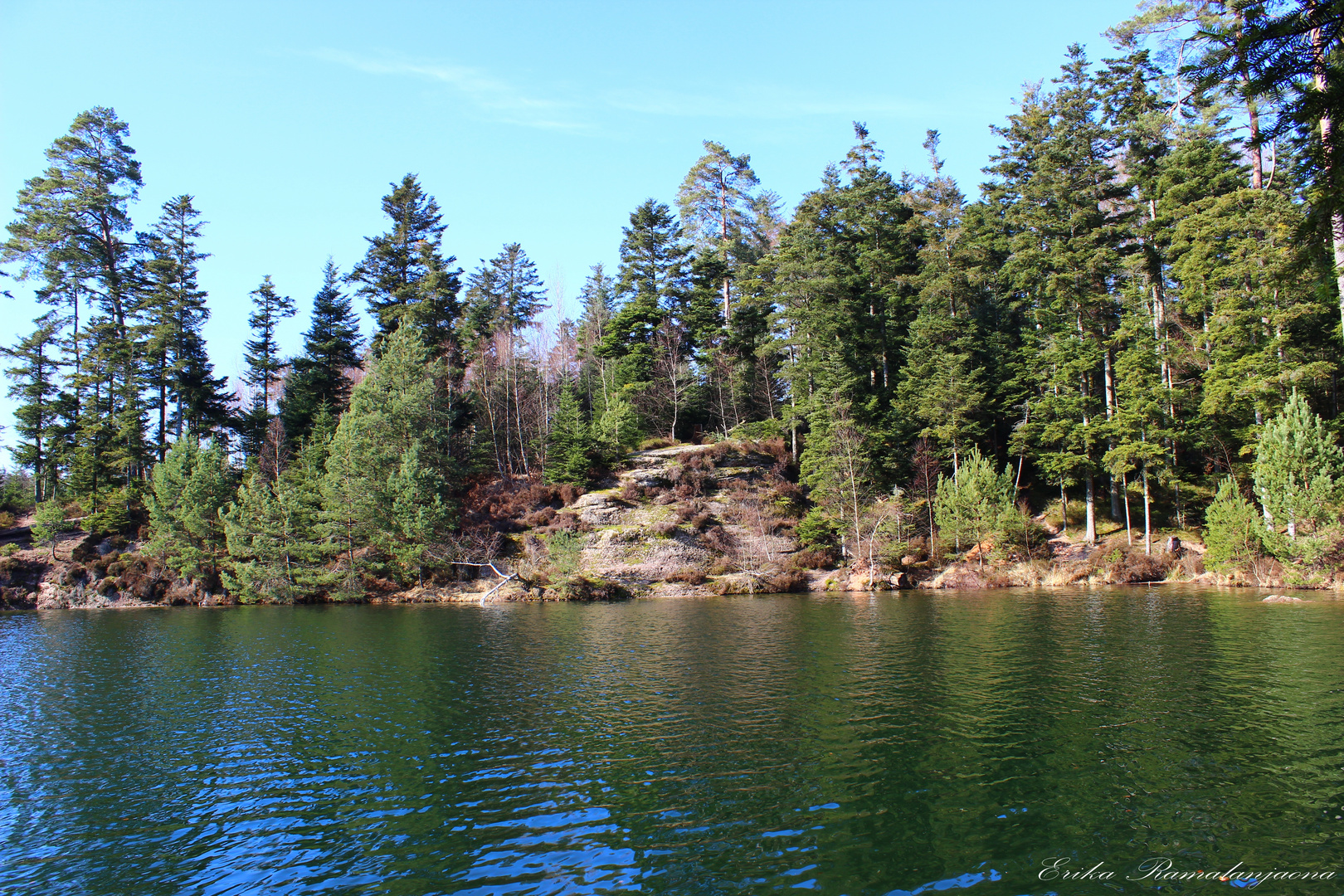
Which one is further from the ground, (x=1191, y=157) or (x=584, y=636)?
(x=1191, y=157)

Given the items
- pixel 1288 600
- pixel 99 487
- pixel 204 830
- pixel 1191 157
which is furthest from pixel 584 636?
pixel 99 487

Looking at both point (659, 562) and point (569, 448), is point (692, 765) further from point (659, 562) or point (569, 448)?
point (569, 448)

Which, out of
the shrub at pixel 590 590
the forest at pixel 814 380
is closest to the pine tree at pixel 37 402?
the forest at pixel 814 380

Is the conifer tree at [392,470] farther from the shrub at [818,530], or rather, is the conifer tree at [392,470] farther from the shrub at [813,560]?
the shrub at [818,530]

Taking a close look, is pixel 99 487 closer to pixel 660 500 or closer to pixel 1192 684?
pixel 660 500

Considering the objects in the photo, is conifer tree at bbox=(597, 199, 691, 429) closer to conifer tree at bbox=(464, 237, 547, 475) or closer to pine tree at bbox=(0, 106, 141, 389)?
conifer tree at bbox=(464, 237, 547, 475)

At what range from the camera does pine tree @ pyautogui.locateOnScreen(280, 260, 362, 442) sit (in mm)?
60250

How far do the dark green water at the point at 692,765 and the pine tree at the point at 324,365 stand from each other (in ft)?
125

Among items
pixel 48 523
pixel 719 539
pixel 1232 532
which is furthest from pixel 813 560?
pixel 48 523

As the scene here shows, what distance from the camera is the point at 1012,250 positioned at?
50.5 meters

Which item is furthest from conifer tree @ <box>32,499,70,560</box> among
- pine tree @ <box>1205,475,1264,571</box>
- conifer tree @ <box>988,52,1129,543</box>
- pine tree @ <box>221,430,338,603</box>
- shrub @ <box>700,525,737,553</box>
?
pine tree @ <box>1205,475,1264,571</box>

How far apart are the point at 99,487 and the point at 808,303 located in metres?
58.9

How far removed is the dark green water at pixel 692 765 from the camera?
8852mm

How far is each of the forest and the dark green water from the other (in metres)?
21.4
